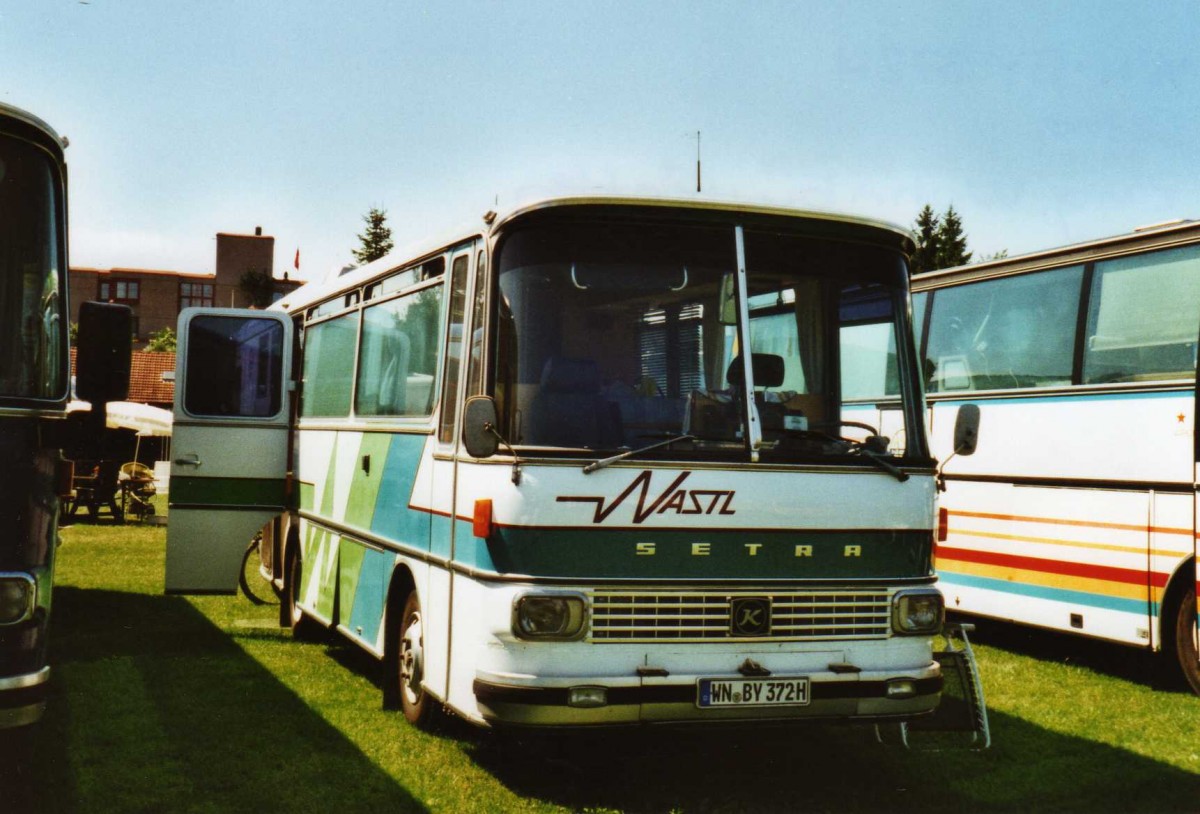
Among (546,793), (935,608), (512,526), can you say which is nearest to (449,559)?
(512,526)

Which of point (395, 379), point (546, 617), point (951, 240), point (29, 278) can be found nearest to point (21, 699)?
point (29, 278)

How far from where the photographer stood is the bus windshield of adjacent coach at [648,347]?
6.64 metres

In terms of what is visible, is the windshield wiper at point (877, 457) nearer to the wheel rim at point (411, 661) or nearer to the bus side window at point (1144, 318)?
the wheel rim at point (411, 661)

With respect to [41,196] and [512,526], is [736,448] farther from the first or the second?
[41,196]

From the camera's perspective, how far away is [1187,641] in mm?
10211

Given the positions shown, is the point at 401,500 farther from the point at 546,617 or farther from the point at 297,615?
the point at 297,615

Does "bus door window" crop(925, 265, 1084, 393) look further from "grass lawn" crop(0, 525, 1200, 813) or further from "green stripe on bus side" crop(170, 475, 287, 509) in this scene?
"green stripe on bus side" crop(170, 475, 287, 509)

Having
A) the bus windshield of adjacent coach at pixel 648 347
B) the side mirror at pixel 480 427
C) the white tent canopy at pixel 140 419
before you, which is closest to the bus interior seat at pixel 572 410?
the bus windshield of adjacent coach at pixel 648 347

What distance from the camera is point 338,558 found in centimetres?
1013

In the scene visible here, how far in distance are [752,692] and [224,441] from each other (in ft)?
20.9

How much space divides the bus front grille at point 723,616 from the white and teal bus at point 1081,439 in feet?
12.8

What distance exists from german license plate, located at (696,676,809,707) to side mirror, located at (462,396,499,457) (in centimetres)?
154

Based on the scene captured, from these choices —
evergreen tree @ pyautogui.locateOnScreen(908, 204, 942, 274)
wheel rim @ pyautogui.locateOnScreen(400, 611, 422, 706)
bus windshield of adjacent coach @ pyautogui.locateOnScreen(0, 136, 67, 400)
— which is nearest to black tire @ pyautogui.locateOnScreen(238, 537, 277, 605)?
wheel rim @ pyautogui.locateOnScreen(400, 611, 422, 706)

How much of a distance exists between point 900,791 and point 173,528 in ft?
21.6
